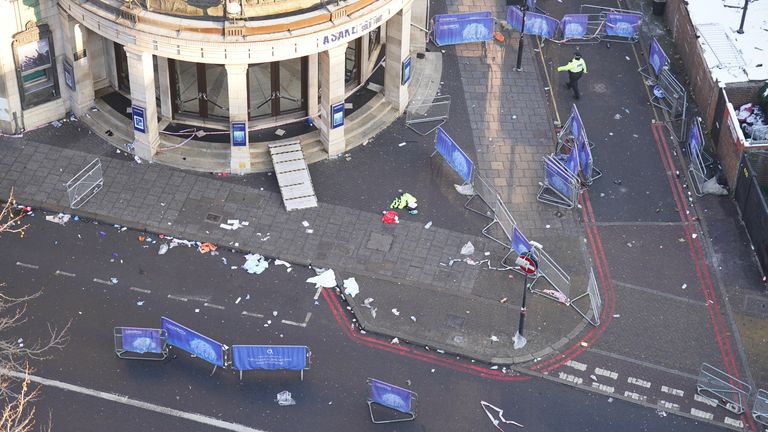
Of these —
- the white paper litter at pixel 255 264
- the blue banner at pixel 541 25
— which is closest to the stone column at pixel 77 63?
the white paper litter at pixel 255 264

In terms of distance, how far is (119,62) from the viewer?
51500 millimetres

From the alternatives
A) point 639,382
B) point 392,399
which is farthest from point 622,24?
point 392,399

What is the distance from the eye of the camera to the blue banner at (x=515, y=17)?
56.7 meters

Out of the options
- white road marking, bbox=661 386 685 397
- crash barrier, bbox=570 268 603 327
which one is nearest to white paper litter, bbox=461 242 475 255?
crash barrier, bbox=570 268 603 327

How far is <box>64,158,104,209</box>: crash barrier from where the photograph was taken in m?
47.4

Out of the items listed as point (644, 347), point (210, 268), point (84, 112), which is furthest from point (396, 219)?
point (84, 112)

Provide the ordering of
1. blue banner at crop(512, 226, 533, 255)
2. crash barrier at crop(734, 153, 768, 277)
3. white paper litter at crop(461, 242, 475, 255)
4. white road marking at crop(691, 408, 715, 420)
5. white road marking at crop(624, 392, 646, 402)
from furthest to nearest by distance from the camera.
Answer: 1. white paper litter at crop(461, 242, 475, 255)
2. crash barrier at crop(734, 153, 768, 277)
3. blue banner at crop(512, 226, 533, 255)
4. white road marking at crop(624, 392, 646, 402)
5. white road marking at crop(691, 408, 715, 420)

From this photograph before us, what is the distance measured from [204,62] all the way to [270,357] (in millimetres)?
11240

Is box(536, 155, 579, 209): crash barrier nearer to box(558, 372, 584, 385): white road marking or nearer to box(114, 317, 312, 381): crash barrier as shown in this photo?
box(558, 372, 584, 385): white road marking

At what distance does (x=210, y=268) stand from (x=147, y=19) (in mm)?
8475

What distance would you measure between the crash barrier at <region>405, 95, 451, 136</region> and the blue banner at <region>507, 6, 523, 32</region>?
231 inches

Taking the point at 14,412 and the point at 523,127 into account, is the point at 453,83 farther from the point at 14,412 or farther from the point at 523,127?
the point at 14,412

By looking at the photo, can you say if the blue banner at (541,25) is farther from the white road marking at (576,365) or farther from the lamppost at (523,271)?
the white road marking at (576,365)

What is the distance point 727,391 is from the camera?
41.8 meters
